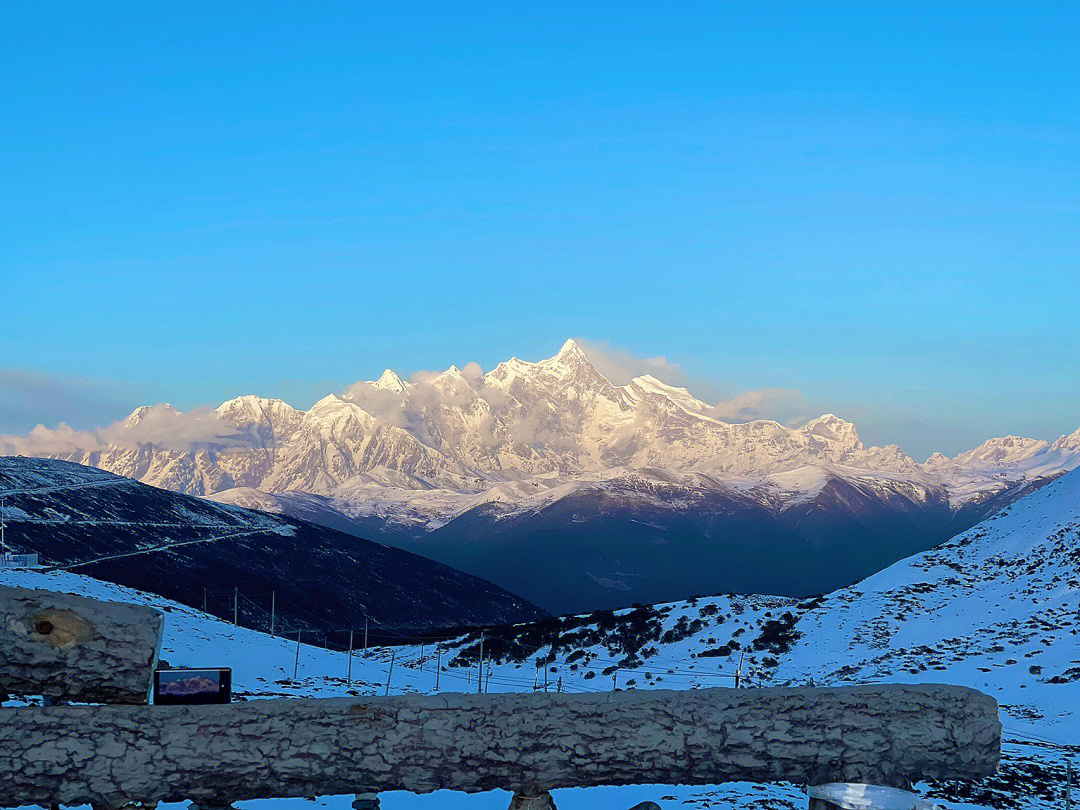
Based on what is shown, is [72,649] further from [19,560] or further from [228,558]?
[228,558]

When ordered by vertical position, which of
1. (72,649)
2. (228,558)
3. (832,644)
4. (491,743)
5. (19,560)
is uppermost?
(228,558)

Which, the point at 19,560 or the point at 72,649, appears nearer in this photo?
the point at 72,649

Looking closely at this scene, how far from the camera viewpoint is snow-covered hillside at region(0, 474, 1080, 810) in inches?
1209

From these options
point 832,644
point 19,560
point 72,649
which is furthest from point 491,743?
point 19,560

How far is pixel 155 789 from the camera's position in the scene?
11445mm

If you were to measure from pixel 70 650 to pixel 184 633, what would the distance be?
25.3m

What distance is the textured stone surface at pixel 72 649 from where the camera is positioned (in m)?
11.2

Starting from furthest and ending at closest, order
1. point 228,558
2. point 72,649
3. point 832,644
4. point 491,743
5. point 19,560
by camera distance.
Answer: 1. point 228,558
2. point 19,560
3. point 832,644
4. point 491,743
5. point 72,649

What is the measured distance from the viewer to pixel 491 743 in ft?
39.5

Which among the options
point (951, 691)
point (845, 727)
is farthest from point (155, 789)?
point (951, 691)

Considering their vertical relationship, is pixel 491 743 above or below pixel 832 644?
below

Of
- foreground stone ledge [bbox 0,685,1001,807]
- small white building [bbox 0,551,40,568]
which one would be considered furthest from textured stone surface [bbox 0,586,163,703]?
small white building [bbox 0,551,40,568]

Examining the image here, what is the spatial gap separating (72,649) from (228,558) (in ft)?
353

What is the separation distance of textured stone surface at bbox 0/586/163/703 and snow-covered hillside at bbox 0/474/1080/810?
14050mm
